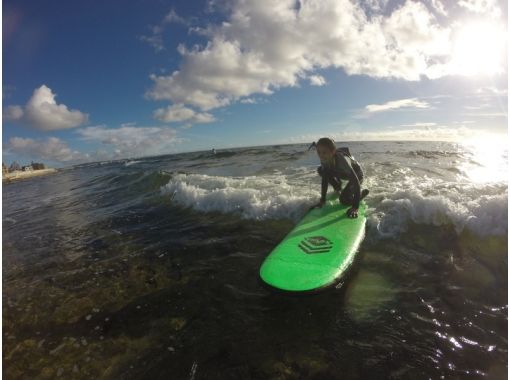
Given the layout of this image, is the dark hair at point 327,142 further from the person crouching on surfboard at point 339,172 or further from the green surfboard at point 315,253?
the green surfboard at point 315,253

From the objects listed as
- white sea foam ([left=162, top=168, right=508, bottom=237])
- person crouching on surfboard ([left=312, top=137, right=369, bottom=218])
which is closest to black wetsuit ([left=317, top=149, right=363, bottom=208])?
person crouching on surfboard ([left=312, top=137, right=369, bottom=218])

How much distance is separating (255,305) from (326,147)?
402 cm

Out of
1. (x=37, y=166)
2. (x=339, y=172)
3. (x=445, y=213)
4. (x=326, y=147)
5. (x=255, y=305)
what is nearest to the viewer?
(x=255, y=305)

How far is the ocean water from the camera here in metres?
3.51

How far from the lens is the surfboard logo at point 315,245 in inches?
209

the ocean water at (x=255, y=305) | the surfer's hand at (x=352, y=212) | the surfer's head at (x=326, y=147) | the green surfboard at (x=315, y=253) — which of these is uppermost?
the surfer's head at (x=326, y=147)

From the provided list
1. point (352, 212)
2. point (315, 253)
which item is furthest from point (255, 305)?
point (352, 212)

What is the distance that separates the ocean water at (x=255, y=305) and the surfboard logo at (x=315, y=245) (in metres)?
0.66

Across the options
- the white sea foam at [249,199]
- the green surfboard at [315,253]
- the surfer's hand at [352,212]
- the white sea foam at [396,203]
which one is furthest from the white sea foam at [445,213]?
the white sea foam at [249,199]

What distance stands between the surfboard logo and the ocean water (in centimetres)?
66

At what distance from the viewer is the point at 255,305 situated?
448 cm

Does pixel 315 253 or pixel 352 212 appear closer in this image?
pixel 315 253

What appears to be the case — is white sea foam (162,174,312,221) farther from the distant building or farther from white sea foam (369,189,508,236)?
the distant building

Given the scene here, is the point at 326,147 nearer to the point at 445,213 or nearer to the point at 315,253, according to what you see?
the point at 315,253
